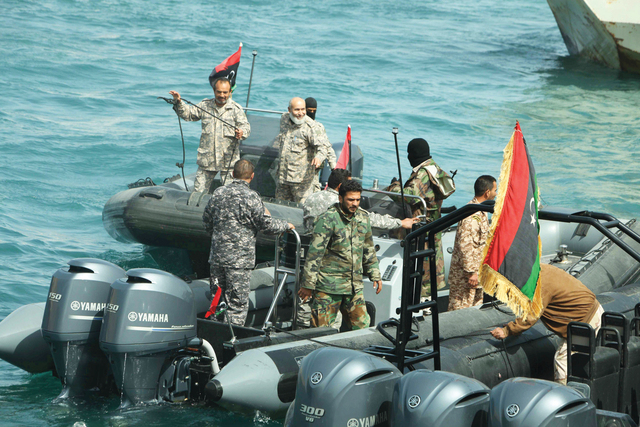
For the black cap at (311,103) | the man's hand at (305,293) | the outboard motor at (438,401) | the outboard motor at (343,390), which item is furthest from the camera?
the black cap at (311,103)

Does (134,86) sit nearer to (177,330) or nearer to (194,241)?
(194,241)

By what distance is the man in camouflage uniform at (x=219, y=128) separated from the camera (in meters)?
7.66

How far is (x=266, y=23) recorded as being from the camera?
2769cm

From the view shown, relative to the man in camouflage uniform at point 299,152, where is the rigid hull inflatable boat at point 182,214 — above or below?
below

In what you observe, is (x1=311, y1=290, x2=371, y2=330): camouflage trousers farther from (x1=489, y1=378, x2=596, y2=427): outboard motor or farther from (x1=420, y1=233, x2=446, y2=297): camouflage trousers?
(x1=489, y1=378, x2=596, y2=427): outboard motor

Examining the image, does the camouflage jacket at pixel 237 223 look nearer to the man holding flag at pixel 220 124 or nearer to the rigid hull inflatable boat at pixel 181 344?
the rigid hull inflatable boat at pixel 181 344

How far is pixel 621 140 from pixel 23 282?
44.1 ft

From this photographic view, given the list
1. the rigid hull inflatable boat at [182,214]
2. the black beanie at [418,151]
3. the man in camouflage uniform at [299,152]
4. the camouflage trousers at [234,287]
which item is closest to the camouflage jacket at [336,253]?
the camouflage trousers at [234,287]

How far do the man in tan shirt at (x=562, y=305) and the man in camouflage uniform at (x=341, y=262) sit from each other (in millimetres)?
1301

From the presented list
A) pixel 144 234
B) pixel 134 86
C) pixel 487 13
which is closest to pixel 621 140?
pixel 134 86

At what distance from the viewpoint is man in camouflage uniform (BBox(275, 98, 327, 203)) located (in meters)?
7.56

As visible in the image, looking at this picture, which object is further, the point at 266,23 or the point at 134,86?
the point at 266,23

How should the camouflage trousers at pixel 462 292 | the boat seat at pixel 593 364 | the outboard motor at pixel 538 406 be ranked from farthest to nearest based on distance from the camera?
the camouflage trousers at pixel 462 292 → the boat seat at pixel 593 364 → the outboard motor at pixel 538 406

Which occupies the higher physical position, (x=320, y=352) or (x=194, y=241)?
(x=320, y=352)
